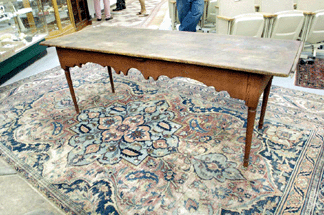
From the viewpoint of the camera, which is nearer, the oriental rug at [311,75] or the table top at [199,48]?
the table top at [199,48]

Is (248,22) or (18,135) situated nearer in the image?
(18,135)

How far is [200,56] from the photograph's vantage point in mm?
1523

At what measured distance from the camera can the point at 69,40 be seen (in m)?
2.14

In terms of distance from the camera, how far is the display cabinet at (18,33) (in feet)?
11.1

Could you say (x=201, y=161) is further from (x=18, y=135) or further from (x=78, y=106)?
(x=18, y=135)

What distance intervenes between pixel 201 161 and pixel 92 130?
1.06m

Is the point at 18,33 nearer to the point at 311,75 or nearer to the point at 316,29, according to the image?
the point at 311,75

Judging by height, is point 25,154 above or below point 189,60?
below

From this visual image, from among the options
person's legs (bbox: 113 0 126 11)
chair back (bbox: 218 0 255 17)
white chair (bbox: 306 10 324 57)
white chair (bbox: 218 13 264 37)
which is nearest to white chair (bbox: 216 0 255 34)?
chair back (bbox: 218 0 255 17)

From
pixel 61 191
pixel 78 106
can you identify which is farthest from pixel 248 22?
pixel 61 191

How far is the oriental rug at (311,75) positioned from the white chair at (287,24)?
0.50 meters

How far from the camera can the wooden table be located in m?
1.38

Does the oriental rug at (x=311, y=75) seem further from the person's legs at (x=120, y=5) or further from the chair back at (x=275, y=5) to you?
the person's legs at (x=120, y=5)

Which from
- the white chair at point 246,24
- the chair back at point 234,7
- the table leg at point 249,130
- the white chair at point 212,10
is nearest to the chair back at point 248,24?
the white chair at point 246,24
